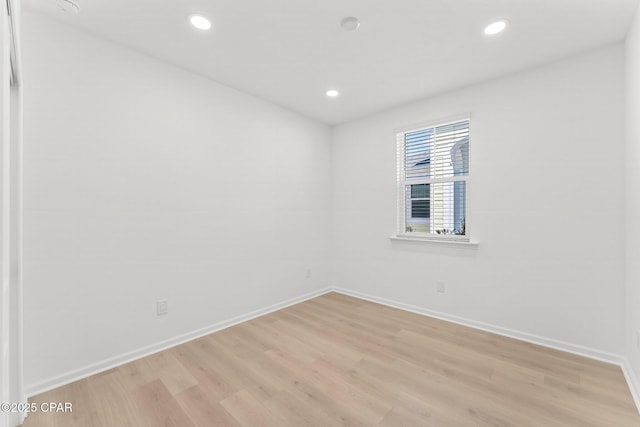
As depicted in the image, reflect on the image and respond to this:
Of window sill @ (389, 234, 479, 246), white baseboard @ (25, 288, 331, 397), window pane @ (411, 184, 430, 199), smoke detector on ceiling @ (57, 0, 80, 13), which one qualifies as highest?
smoke detector on ceiling @ (57, 0, 80, 13)

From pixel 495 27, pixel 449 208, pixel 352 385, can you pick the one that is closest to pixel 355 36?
pixel 495 27

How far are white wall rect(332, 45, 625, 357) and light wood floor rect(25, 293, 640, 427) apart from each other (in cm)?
34

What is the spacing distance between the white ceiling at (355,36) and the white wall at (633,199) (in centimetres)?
29

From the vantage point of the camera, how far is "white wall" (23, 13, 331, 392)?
194 centimetres

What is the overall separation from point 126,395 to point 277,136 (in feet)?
9.40

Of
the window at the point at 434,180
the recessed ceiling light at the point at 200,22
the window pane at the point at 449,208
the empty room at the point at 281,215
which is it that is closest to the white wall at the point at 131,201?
the empty room at the point at 281,215

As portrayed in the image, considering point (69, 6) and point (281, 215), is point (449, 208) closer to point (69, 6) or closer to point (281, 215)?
point (281, 215)

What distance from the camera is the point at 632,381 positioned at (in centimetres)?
195

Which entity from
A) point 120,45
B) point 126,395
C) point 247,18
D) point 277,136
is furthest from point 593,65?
point 126,395

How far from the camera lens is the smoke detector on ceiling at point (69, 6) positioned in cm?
181

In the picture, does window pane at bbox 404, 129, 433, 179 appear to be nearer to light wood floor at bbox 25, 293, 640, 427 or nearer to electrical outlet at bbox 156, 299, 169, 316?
light wood floor at bbox 25, 293, 640, 427

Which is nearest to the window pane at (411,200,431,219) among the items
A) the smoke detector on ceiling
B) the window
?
the window

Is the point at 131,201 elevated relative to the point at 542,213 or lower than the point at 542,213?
elevated

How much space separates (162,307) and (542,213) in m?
3.57
